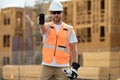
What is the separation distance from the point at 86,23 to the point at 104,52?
641cm

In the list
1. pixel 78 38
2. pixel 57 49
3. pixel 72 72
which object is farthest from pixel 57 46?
pixel 78 38

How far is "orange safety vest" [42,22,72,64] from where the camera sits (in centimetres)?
547

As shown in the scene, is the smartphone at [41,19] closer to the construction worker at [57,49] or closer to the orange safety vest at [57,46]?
the construction worker at [57,49]

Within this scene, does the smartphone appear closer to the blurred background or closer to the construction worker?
the construction worker

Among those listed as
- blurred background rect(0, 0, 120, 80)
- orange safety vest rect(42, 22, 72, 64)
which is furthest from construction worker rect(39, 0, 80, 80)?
blurred background rect(0, 0, 120, 80)

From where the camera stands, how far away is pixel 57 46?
5461mm

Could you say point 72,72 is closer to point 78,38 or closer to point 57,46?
point 57,46

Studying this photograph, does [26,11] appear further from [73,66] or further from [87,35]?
[73,66]

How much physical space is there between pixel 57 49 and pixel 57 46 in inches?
1.5

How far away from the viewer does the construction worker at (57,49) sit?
5.44 metres

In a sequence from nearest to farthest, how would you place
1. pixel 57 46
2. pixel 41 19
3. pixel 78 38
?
pixel 41 19 → pixel 57 46 → pixel 78 38

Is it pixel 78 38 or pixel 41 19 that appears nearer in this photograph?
pixel 41 19

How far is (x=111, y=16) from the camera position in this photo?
131 ft

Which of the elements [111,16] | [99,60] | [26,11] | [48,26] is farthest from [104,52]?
[48,26]
